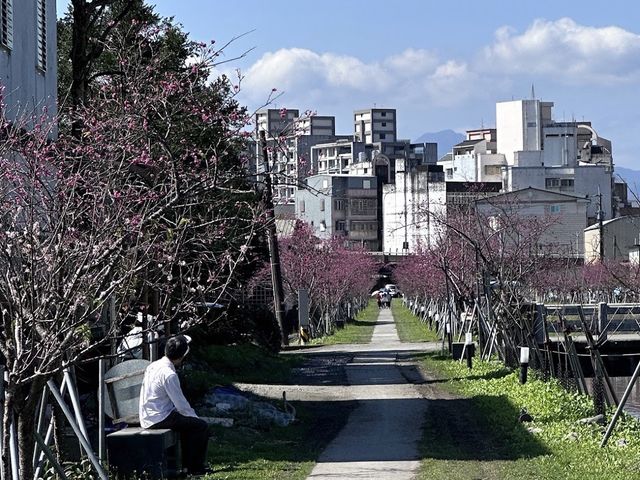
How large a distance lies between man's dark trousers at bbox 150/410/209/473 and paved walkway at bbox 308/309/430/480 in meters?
1.35

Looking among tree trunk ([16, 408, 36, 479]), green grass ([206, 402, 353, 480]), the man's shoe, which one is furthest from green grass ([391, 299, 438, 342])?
tree trunk ([16, 408, 36, 479])

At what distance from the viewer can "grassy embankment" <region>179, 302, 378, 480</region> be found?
16000mm

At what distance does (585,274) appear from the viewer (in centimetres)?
6406

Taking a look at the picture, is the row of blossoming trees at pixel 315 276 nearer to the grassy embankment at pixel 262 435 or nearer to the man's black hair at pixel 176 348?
the grassy embankment at pixel 262 435

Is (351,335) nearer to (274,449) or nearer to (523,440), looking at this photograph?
(523,440)

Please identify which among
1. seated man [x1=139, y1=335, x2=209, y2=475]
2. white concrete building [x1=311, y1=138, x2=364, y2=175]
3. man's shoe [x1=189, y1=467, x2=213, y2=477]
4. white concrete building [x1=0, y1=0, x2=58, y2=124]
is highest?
white concrete building [x1=311, y1=138, x2=364, y2=175]

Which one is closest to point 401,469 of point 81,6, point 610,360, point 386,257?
point 81,6

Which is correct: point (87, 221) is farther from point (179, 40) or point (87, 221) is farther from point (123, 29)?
point (179, 40)

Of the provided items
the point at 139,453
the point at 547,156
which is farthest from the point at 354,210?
the point at 139,453

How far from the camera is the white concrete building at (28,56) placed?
58.2ft

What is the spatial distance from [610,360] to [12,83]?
81.8 ft

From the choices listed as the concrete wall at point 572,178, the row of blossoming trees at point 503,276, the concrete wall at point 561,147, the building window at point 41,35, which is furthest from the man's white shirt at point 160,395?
the concrete wall at point 561,147

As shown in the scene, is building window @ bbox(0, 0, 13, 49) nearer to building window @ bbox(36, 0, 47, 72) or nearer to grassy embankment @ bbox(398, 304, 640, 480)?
building window @ bbox(36, 0, 47, 72)

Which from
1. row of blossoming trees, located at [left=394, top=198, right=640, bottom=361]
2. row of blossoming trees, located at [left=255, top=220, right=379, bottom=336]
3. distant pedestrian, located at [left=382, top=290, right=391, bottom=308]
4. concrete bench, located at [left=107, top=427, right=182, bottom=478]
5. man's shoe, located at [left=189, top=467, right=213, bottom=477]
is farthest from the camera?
distant pedestrian, located at [left=382, top=290, right=391, bottom=308]
